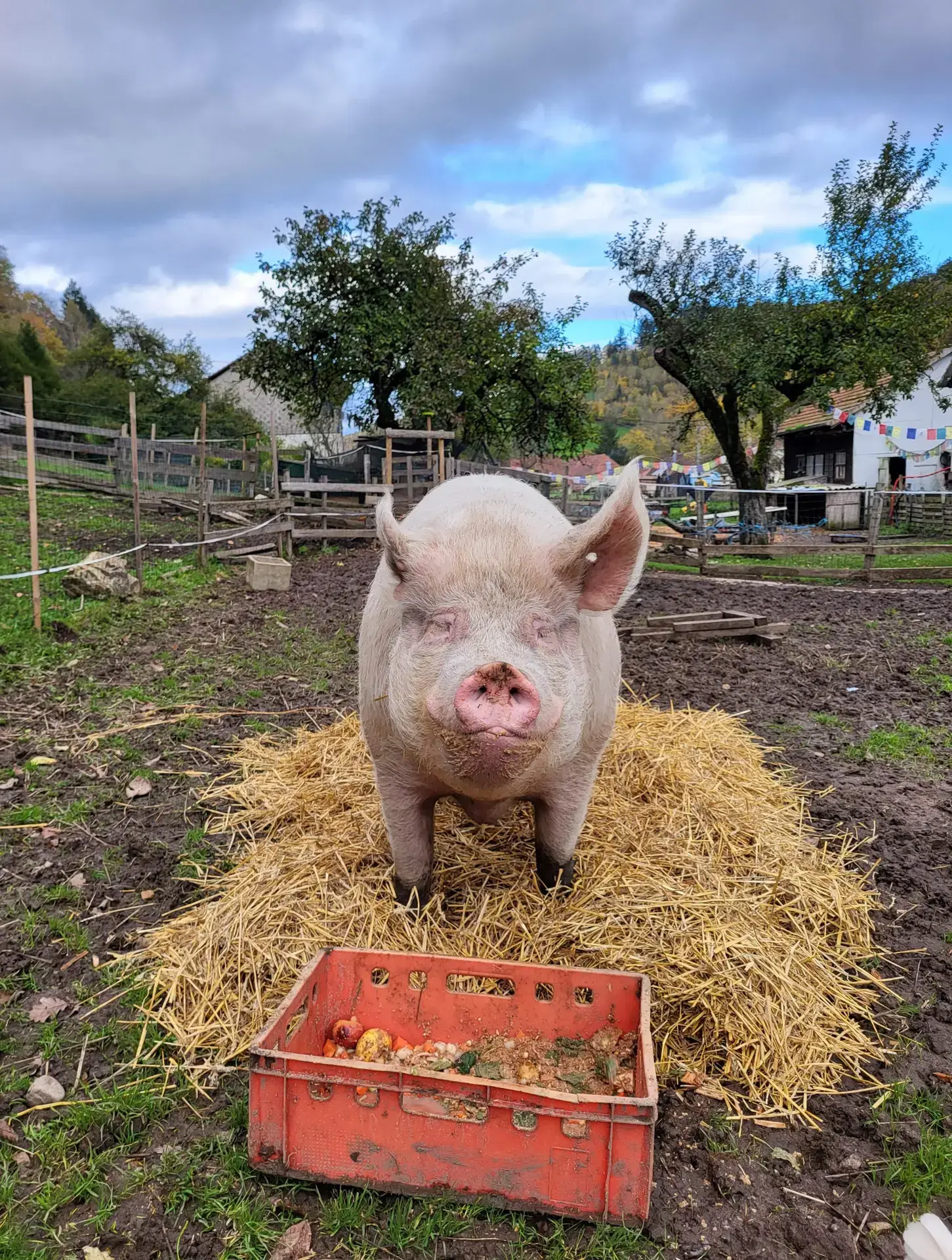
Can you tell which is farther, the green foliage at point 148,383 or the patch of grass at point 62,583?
the green foliage at point 148,383

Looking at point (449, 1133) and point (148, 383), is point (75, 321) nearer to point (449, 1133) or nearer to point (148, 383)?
point (148, 383)

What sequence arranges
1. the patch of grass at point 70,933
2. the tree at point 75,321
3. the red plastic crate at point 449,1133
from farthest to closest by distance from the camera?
the tree at point 75,321
the patch of grass at point 70,933
the red plastic crate at point 449,1133

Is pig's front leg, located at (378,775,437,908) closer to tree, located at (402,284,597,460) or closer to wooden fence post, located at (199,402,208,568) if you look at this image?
wooden fence post, located at (199,402,208,568)

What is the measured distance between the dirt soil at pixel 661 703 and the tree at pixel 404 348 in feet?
41.1

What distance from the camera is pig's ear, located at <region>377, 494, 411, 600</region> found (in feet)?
8.61

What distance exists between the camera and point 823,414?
114 ft

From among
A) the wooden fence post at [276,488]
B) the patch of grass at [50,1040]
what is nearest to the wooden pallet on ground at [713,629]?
the patch of grass at [50,1040]

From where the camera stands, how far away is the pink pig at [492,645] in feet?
7.80

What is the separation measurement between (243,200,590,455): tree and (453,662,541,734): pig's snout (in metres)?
19.6

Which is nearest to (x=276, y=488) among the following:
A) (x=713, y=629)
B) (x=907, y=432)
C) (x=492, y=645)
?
(x=713, y=629)

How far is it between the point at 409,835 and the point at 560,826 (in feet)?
2.12

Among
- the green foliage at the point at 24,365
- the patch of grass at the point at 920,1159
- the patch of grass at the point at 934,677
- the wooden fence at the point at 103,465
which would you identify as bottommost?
the patch of grass at the point at 920,1159

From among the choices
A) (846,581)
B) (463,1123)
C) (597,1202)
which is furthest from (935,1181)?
(846,581)

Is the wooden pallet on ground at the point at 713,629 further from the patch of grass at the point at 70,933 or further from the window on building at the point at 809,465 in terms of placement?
the window on building at the point at 809,465
